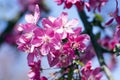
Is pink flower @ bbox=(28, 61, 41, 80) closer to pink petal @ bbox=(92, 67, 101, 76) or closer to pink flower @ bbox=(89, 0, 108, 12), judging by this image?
pink petal @ bbox=(92, 67, 101, 76)

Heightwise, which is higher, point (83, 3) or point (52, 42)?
point (83, 3)

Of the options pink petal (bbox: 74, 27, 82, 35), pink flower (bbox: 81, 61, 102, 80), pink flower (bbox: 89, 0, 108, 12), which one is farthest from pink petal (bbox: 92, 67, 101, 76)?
pink flower (bbox: 89, 0, 108, 12)

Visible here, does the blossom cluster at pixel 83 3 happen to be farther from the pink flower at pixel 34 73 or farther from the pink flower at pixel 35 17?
the pink flower at pixel 34 73

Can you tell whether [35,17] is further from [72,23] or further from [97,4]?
[97,4]

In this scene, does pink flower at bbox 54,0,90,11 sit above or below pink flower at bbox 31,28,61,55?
above

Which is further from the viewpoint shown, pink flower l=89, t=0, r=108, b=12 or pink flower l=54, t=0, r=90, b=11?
pink flower l=89, t=0, r=108, b=12

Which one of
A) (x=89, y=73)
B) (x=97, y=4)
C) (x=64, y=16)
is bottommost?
(x=89, y=73)

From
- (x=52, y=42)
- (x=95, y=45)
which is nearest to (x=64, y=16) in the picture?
(x=52, y=42)

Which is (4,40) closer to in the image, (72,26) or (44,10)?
(44,10)

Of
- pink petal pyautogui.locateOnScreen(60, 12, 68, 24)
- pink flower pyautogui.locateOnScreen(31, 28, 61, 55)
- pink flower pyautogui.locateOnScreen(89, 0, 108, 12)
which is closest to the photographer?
pink flower pyautogui.locateOnScreen(31, 28, 61, 55)
